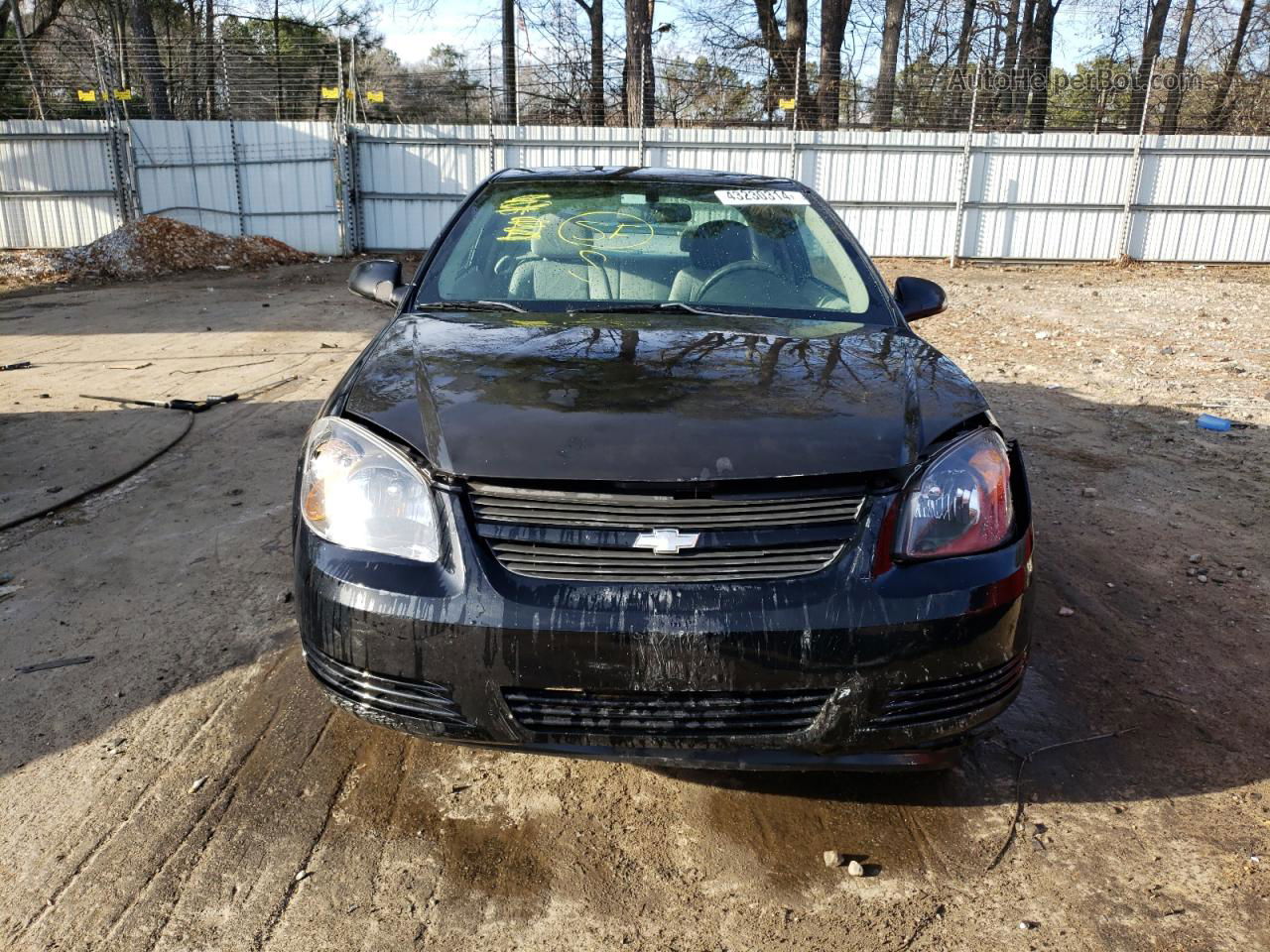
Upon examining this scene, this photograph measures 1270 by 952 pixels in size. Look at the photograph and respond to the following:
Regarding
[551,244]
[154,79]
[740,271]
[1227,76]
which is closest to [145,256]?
[154,79]

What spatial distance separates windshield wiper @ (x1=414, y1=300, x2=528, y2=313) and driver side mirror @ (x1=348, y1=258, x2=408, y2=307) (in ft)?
1.35

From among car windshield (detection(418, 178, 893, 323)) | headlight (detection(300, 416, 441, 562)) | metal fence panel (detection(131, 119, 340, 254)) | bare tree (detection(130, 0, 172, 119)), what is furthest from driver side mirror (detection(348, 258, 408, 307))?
bare tree (detection(130, 0, 172, 119))

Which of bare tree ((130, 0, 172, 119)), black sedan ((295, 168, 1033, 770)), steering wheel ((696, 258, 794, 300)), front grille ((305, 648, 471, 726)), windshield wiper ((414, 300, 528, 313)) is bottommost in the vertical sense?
front grille ((305, 648, 471, 726))

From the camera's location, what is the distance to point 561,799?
243 centimetres

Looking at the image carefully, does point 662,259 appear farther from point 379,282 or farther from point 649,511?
point 649,511

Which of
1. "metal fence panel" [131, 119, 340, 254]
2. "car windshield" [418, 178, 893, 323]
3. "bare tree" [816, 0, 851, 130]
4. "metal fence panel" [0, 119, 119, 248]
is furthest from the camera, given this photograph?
"bare tree" [816, 0, 851, 130]

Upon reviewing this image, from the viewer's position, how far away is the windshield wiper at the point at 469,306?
3107 millimetres

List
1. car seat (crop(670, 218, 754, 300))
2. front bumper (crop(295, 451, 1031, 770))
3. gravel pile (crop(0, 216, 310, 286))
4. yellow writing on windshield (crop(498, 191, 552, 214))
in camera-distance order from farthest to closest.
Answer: gravel pile (crop(0, 216, 310, 286)), yellow writing on windshield (crop(498, 191, 552, 214)), car seat (crop(670, 218, 754, 300)), front bumper (crop(295, 451, 1031, 770))

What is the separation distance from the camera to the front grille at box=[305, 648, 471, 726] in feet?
6.55

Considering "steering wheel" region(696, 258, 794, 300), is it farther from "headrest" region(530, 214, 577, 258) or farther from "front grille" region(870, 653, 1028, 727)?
"front grille" region(870, 653, 1028, 727)

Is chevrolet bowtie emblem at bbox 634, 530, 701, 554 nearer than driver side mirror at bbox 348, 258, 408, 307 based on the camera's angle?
Yes

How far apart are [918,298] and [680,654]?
213 centimetres

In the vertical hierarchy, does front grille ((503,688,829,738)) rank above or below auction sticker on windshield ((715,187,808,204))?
below

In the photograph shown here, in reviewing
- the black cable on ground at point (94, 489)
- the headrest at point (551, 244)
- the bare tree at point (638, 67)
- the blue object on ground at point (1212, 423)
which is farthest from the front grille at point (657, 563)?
the bare tree at point (638, 67)
